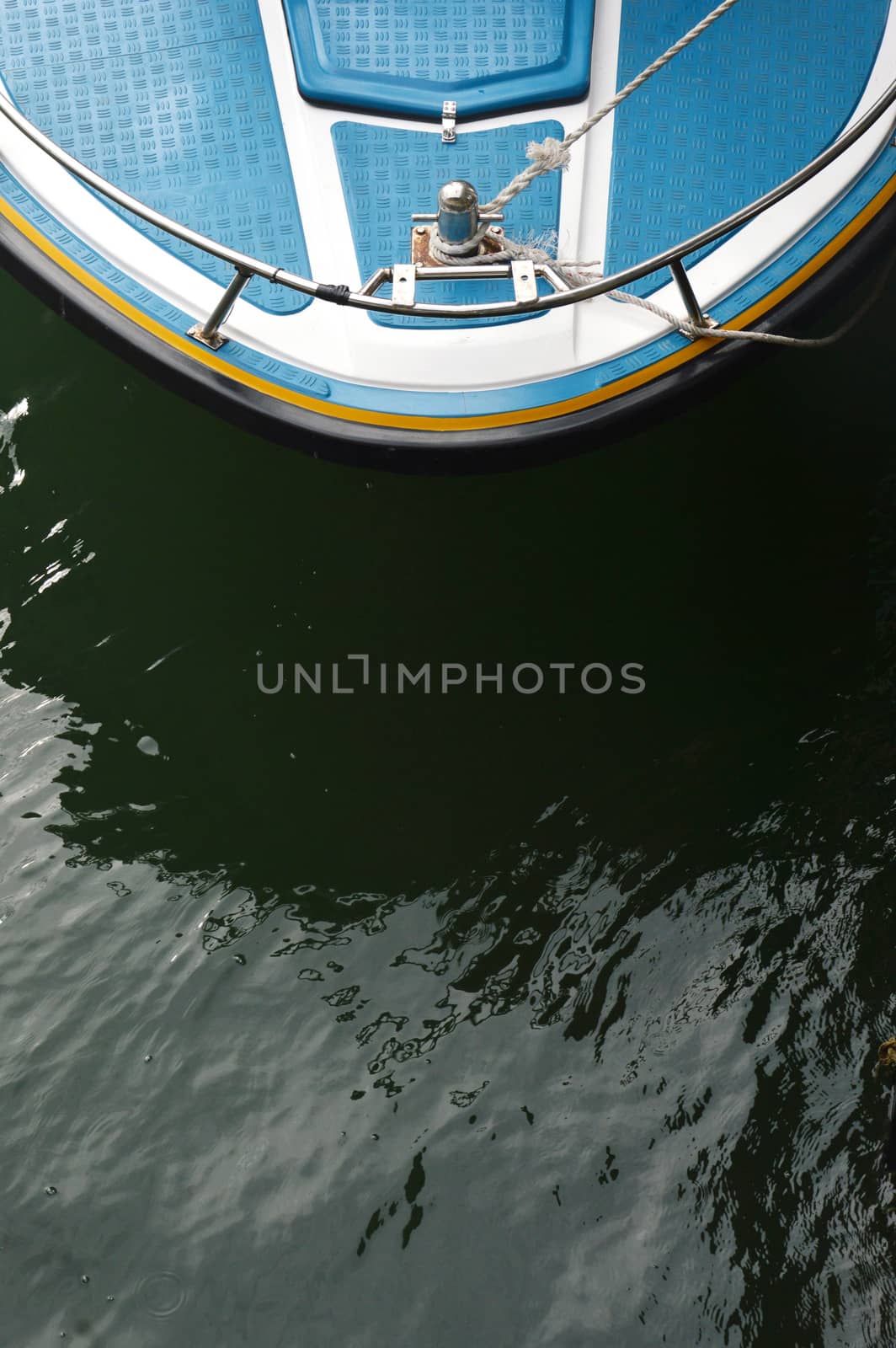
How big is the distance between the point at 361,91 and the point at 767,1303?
3712mm

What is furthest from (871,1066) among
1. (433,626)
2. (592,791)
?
(433,626)

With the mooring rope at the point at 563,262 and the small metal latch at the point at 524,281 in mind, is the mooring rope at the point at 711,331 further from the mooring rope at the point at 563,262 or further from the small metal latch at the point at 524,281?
the small metal latch at the point at 524,281

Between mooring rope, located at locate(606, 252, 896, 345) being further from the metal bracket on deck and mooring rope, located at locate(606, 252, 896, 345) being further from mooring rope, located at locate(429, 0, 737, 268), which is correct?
the metal bracket on deck

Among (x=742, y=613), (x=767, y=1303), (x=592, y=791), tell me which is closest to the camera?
(x=767, y=1303)

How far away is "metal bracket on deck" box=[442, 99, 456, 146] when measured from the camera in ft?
12.5

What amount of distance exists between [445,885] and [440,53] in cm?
270

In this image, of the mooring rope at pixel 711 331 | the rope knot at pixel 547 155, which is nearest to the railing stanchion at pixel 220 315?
the rope knot at pixel 547 155

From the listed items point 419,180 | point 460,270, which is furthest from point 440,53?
point 460,270

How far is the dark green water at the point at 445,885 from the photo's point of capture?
302 cm

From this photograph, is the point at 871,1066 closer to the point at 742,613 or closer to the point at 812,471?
the point at 742,613

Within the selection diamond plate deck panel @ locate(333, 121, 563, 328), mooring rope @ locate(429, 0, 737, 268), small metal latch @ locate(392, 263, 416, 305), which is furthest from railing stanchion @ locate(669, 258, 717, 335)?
small metal latch @ locate(392, 263, 416, 305)

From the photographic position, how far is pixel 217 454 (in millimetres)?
4105

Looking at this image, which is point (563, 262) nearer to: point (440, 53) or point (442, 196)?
point (442, 196)

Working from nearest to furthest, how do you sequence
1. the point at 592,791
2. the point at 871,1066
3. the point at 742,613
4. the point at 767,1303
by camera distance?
the point at 767,1303
the point at 871,1066
the point at 592,791
the point at 742,613
